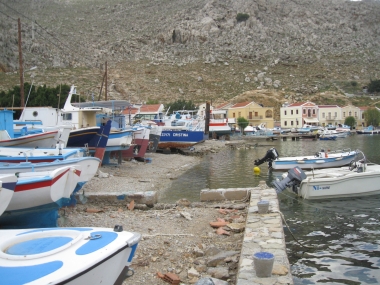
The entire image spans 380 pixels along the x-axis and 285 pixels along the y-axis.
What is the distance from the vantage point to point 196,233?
8.74m

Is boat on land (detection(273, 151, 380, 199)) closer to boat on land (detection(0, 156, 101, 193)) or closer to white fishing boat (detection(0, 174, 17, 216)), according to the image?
boat on land (detection(0, 156, 101, 193))

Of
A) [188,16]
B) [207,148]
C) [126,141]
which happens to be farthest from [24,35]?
[126,141]

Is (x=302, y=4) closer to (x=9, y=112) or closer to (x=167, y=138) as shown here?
(x=167, y=138)

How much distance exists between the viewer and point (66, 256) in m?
4.34

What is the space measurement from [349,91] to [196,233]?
83.7 metres

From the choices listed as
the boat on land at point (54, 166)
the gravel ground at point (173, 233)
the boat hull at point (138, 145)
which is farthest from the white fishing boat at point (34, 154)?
the boat hull at point (138, 145)

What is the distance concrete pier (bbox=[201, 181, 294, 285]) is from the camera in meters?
5.37

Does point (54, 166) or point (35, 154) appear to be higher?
point (35, 154)

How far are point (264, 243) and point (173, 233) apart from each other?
94.6 inches

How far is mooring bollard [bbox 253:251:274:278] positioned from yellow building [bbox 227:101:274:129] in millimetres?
64384

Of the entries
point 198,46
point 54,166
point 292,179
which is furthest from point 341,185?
point 198,46

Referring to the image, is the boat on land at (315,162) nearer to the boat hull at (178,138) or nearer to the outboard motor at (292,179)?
the outboard motor at (292,179)

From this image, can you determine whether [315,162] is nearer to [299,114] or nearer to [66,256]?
[66,256]

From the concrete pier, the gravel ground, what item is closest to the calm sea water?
the concrete pier
